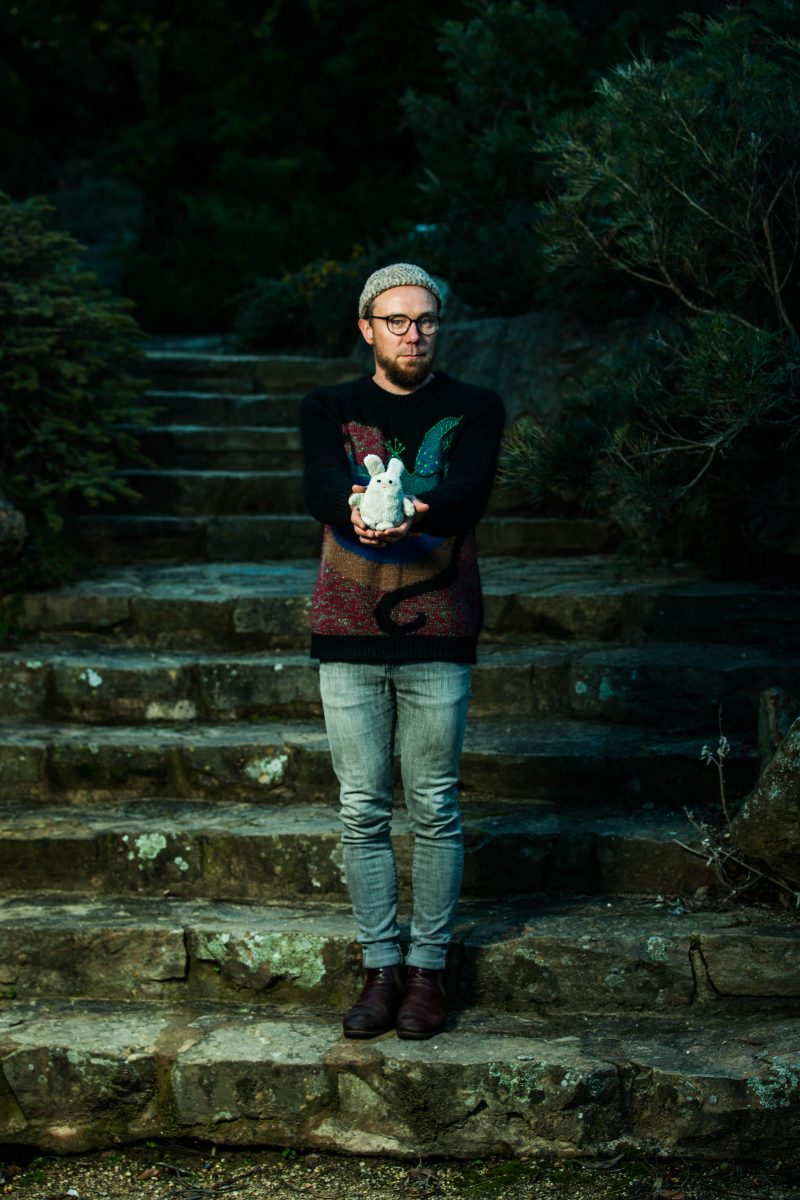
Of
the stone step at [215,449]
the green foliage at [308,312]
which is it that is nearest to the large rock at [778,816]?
the stone step at [215,449]

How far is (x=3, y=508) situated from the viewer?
5629 millimetres

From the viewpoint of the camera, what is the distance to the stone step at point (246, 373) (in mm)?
8664

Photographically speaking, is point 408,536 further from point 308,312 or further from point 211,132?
point 211,132

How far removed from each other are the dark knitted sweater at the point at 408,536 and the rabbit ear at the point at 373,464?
4.3 inches

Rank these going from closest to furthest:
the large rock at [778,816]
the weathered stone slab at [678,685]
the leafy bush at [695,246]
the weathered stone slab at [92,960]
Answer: the large rock at [778,816]
the weathered stone slab at [92,960]
the leafy bush at [695,246]
the weathered stone slab at [678,685]

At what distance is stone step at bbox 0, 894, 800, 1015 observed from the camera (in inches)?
152

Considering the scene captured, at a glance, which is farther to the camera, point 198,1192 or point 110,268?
point 110,268

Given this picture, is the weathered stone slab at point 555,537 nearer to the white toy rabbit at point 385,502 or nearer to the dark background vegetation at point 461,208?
the dark background vegetation at point 461,208

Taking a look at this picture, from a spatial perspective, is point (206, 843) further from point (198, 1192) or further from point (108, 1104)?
point (198, 1192)

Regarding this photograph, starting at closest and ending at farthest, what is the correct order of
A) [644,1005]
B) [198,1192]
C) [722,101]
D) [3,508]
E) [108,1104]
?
1. [198,1192]
2. [108,1104]
3. [644,1005]
4. [722,101]
5. [3,508]

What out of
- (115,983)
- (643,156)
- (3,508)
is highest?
(643,156)

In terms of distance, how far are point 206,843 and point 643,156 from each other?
2.75 meters

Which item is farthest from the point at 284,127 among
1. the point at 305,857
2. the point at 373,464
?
the point at 373,464

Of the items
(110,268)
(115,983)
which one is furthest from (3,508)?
(110,268)
